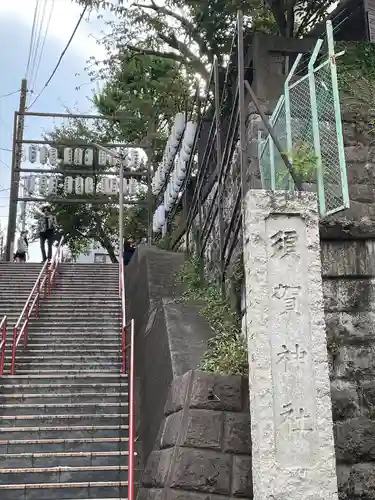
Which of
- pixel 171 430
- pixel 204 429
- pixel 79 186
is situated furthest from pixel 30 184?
pixel 204 429

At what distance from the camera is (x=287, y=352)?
4.27 metres

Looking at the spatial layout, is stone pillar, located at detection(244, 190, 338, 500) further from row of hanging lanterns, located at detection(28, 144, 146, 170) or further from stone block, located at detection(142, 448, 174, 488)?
row of hanging lanterns, located at detection(28, 144, 146, 170)

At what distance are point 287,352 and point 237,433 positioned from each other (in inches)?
46.6

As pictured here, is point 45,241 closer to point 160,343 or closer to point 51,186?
point 51,186

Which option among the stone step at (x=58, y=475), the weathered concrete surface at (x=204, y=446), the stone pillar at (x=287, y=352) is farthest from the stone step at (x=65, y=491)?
the stone pillar at (x=287, y=352)

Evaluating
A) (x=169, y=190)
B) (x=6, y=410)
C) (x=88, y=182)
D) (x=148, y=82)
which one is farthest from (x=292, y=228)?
(x=88, y=182)

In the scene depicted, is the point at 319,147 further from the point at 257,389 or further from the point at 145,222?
the point at 145,222

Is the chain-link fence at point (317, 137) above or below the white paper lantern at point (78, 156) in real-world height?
below

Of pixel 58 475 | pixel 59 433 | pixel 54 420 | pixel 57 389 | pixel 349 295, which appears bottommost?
pixel 58 475

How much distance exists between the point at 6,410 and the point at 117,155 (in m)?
11.7

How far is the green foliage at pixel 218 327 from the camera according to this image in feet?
18.5

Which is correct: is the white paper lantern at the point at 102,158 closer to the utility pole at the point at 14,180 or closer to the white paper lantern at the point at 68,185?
the white paper lantern at the point at 68,185

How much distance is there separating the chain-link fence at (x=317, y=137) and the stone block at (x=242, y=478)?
2547 millimetres

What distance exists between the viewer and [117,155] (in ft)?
59.3
